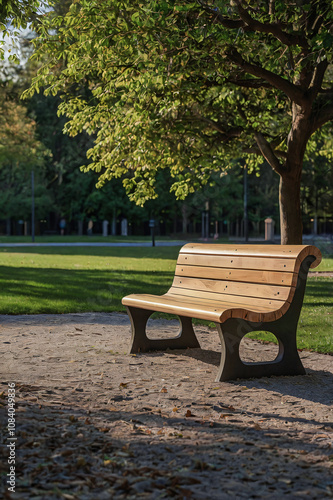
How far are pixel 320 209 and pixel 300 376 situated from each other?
28759 millimetres

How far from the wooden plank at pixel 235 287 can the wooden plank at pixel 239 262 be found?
16 centimetres

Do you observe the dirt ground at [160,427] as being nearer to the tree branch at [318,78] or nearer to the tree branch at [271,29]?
the tree branch at [271,29]

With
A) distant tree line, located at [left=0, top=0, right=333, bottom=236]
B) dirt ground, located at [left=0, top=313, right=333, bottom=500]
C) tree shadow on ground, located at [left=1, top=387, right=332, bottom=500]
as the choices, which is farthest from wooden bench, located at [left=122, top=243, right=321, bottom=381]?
distant tree line, located at [left=0, top=0, right=333, bottom=236]

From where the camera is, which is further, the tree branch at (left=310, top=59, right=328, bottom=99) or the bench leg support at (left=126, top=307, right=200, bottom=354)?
the tree branch at (left=310, top=59, right=328, bottom=99)

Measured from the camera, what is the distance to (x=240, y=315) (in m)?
5.32

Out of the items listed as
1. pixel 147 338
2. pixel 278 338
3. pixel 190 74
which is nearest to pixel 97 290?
pixel 190 74

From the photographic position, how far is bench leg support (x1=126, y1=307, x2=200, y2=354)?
22.8 ft

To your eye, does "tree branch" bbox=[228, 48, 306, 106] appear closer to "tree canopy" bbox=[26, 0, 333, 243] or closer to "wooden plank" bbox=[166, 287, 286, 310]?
"tree canopy" bbox=[26, 0, 333, 243]

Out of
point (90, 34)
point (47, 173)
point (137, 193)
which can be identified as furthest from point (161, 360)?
point (47, 173)

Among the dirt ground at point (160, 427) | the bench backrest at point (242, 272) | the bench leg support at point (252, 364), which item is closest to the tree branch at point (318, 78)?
the bench backrest at point (242, 272)

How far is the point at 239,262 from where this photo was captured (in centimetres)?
626

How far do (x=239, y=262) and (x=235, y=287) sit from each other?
24 centimetres

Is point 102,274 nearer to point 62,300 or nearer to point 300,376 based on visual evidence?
point 62,300

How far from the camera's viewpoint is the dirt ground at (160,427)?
328 centimetres
